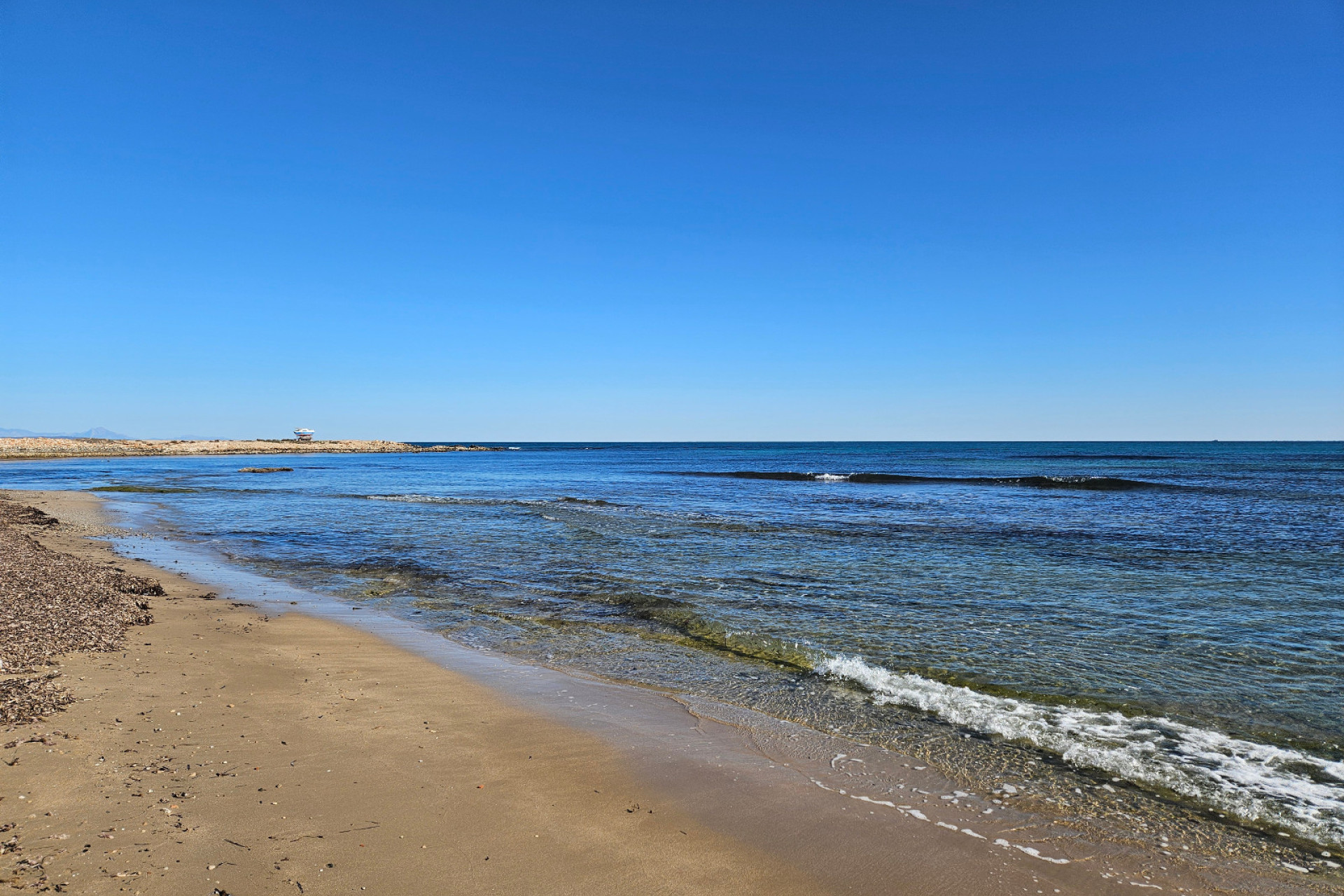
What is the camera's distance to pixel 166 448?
106 meters

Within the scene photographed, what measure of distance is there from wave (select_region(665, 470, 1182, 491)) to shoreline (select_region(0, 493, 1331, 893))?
40375 mm

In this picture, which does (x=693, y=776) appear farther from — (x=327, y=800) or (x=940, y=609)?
(x=940, y=609)

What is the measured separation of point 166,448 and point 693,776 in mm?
131331

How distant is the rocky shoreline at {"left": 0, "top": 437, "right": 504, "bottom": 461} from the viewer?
276 feet

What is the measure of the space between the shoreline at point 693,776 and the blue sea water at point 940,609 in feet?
2.80

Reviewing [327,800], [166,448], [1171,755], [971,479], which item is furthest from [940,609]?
[166,448]

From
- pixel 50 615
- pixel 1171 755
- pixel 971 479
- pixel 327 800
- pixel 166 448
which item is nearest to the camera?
pixel 327 800

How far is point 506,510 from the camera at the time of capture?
26.9 metres

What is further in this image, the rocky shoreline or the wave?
the rocky shoreline

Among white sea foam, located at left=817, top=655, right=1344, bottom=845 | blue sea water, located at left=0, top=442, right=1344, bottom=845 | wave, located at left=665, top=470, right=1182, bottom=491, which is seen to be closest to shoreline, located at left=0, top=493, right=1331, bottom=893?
blue sea water, located at left=0, top=442, right=1344, bottom=845

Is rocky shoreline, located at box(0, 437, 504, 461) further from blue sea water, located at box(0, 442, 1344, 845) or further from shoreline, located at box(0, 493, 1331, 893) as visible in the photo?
shoreline, located at box(0, 493, 1331, 893)

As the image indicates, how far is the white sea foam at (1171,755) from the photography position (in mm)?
4832

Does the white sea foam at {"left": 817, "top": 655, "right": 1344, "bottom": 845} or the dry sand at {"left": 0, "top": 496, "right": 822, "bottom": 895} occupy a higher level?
the dry sand at {"left": 0, "top": 496, "right": 822, "bottom": 895}

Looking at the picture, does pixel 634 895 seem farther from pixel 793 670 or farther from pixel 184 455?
pixel 184 455
